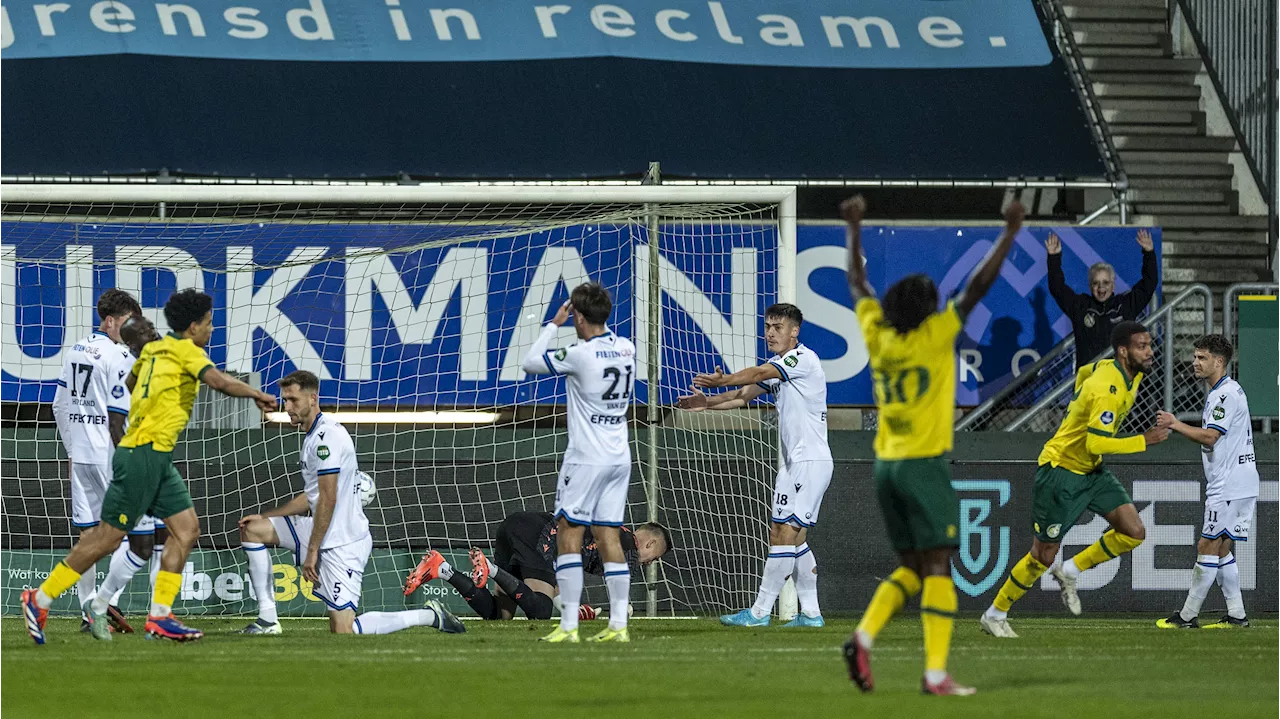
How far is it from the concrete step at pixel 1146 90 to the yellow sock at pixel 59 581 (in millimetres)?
13998

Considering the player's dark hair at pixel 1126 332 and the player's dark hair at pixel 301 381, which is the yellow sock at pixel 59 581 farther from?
the player's dark hair at pixel 1126 332

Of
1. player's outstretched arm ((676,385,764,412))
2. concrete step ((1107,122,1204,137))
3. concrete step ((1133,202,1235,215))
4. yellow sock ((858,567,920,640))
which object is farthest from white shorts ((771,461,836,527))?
concrete step ((1107,122,1204,137))

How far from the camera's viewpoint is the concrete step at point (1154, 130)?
1961 centimetres

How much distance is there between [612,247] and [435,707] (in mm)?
9522

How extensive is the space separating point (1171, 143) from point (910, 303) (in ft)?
44.5

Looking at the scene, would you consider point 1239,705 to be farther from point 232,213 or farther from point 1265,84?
point 1265,84

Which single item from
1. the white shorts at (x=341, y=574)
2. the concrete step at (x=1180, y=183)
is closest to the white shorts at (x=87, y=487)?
the white shorts at (x=341, y=574)

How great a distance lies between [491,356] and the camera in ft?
52.2

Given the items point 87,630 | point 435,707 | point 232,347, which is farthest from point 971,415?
point 435,707

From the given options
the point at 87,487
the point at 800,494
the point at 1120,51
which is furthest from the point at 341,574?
the point at 1120,51

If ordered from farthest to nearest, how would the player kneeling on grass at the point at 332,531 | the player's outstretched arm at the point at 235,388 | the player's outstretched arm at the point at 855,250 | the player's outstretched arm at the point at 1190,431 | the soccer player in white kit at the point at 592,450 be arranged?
the player's outstretched arm at the point at 1190,431, the player kneeling on grass at the point at 332,531, the soccer player in white kit at the point at 592,450, the player's outstretched arm at the point at 235,388, the player's outstretched arm at the point at 855,250

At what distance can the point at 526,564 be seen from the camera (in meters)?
13.6

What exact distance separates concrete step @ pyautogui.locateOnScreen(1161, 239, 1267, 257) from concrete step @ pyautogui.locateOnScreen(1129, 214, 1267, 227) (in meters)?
0.27

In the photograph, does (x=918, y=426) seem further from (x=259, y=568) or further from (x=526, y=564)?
(x=526, y=564)
